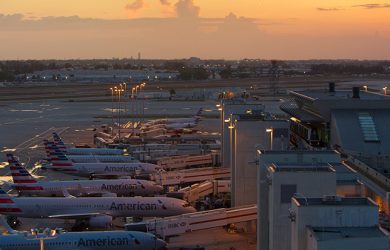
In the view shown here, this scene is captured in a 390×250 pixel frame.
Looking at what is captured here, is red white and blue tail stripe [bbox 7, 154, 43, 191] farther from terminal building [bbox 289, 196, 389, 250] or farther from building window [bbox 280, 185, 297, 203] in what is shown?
terminal building [bbox 289, 196, 389, 250]

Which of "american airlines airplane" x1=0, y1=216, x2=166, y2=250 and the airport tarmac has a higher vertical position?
"american airlines airplane" x1=0, y1=216, x2=166, y2=250

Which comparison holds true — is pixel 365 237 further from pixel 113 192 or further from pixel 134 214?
pixel 113 192

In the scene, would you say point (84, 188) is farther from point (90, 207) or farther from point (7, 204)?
point (7, 204)

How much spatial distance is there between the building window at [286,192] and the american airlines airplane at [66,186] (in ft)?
82.8

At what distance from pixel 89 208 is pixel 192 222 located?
7.08 m

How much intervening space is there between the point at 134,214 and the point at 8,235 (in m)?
9.69

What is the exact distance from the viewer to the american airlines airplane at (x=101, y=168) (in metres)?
53.6

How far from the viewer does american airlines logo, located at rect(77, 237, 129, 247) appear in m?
31.0

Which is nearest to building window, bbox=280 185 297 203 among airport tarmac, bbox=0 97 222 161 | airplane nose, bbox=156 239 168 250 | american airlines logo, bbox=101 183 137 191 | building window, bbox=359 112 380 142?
airplane nose, bbox=156 239 168 250

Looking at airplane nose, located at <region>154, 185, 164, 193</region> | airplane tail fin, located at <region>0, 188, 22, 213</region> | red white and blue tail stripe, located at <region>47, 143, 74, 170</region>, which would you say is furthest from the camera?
red white and blue tail stripe, located at <region>47, 143, 74, 170</region>

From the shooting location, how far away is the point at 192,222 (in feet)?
116

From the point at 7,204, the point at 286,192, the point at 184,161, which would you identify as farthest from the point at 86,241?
the point at 184,161

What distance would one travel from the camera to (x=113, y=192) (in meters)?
45.6

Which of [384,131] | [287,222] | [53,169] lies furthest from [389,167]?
[53,169]
